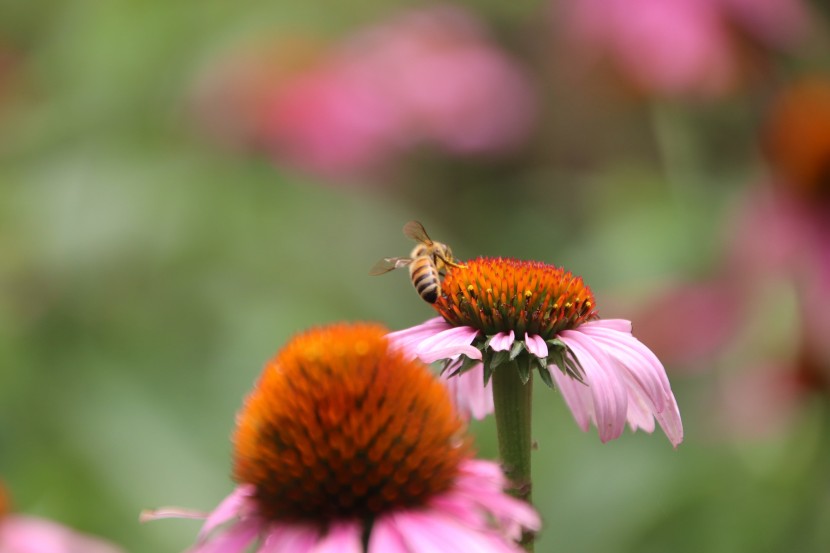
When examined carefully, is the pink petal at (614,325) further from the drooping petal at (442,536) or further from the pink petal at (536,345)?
the drooping petal at (442,536)

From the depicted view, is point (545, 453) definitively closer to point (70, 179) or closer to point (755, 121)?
point (755, 121)

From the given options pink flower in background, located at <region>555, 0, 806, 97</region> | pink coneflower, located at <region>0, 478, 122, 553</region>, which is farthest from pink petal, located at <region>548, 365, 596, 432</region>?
pink flower in background, located at <region>555, 0, 806, 97</region>

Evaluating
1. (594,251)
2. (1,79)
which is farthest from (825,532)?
(1,79)

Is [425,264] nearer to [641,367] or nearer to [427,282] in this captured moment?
[427,282]

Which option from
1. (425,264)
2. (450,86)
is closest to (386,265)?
(425,264)

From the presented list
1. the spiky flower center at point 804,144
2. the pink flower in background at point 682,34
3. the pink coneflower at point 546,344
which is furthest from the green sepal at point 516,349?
the spiky flower center at point 804,144

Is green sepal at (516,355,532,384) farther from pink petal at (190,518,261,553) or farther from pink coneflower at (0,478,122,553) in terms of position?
pink coneflower at (0,478,122,553)
